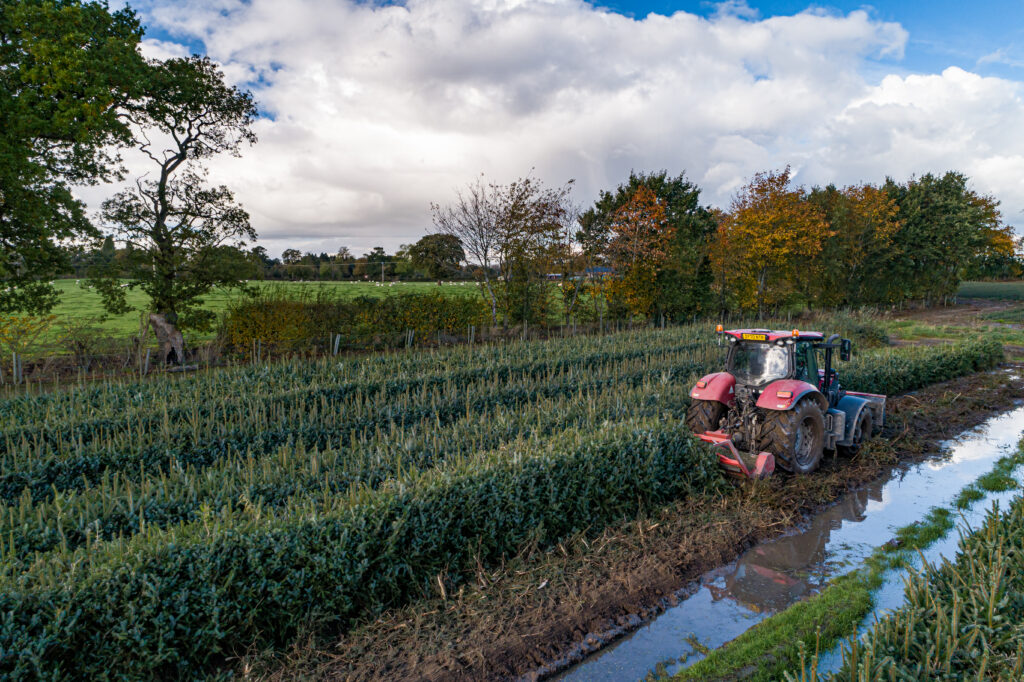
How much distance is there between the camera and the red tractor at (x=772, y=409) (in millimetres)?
7504

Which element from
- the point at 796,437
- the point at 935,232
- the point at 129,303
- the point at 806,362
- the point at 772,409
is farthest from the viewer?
the point at 935,232

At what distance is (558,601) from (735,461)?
353cm

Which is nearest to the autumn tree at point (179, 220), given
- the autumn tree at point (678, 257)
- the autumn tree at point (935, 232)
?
the autumn tree at point (678, 257)

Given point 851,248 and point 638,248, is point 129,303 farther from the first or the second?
point 851,248

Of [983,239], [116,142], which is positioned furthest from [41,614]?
[983,239]

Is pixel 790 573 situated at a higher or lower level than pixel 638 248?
lower

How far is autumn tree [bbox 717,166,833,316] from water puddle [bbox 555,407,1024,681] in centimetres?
1909

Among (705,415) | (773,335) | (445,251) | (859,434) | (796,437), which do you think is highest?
(445,251)

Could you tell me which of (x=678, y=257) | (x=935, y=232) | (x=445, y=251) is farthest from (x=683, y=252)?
(x=935, y=232)

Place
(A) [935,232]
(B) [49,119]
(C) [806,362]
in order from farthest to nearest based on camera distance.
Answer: (A) [935,232] → (B) [49,119] → (C) [806,362]

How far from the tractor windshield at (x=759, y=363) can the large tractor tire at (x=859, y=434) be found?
76.3 inches

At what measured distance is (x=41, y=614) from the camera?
3494 millimetres

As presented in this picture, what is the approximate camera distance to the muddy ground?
4.15m

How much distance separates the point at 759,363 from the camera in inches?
332
